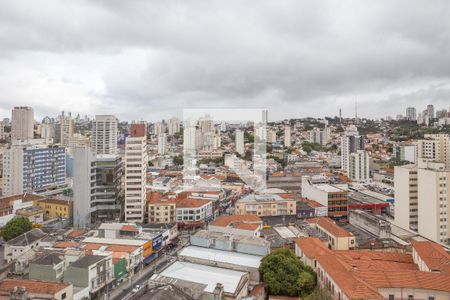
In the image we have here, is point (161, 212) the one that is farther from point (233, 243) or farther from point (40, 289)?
point (40, 289)

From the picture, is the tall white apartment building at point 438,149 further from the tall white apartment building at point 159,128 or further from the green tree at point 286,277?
the tall white apartment building at point 159,128

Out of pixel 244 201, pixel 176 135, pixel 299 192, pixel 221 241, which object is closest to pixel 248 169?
pixel 299 192

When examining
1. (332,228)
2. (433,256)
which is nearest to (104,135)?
(332,228)

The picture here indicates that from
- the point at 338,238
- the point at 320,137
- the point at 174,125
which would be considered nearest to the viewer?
the point at 338,238

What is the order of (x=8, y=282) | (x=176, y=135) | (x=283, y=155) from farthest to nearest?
(x=176, y=135) < (x=283, y=155) < (x=8, y=282)

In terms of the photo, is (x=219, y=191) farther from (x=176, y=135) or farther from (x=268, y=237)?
(x=176, y=135)

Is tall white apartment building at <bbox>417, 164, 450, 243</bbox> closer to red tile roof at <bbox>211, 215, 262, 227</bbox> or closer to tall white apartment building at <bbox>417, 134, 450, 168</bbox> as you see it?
red tile roof at <bbox>211, 215, 262, 227</bbox>
